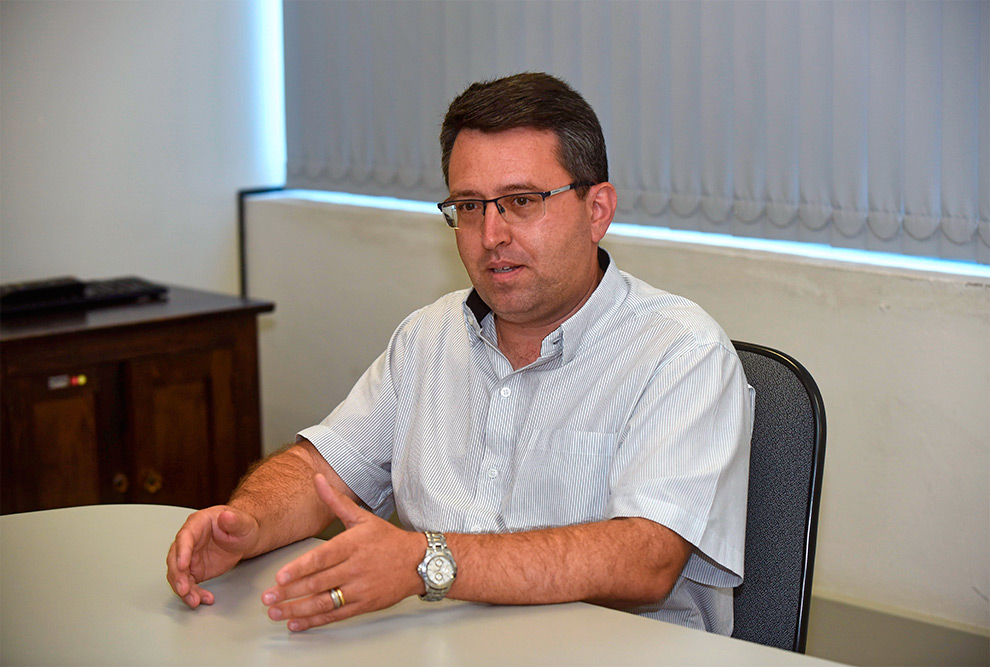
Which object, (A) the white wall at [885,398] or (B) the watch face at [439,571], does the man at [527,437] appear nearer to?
(B) the watch face at [439,571]

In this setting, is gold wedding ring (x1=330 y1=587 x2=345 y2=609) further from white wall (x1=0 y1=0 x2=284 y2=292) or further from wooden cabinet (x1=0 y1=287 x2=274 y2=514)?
white wall (x1=0 y1=0 x2=284 y2=292)

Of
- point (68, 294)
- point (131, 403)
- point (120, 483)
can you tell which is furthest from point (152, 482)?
point (68, 294)

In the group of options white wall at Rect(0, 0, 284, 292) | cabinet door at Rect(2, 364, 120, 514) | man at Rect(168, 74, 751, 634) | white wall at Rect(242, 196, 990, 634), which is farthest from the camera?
white wall at Rect(0, 0, 284, 292)

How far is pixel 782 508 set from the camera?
1.45m

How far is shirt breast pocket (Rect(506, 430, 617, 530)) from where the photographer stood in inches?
58.8

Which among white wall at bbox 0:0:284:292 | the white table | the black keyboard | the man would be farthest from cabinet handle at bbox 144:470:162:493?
the white table

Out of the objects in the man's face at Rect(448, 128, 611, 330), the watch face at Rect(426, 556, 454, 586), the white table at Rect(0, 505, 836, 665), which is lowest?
the white table at Rect(0, 505, 836, 665)

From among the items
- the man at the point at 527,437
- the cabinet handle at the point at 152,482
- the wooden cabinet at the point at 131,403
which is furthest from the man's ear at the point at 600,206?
the cabinet handle at the point at 152,482

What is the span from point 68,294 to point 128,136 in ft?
2.49

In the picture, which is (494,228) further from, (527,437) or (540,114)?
(527,437)

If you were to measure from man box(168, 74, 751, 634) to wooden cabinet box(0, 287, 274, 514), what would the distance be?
127cm

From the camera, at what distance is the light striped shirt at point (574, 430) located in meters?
1.38

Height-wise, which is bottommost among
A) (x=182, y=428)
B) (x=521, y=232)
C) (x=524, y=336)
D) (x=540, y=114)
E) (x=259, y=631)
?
(x=182, y=428)

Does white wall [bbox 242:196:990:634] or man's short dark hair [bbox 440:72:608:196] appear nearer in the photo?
man's short dark hair [bbox 440:72:608:196]
